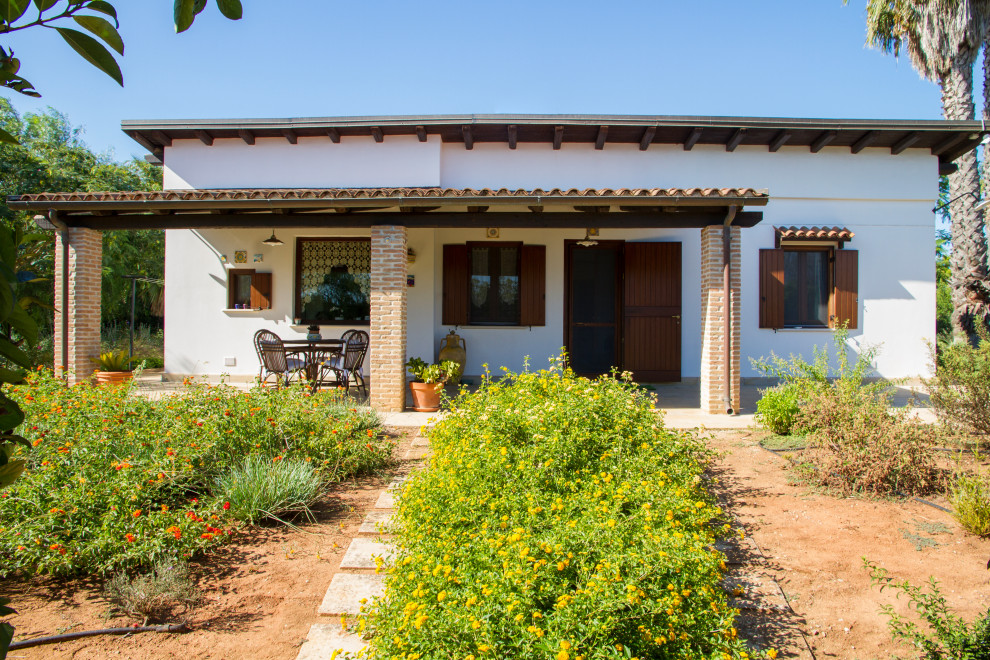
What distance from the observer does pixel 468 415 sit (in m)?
4.20

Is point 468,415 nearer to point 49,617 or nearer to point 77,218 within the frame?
point 49,617

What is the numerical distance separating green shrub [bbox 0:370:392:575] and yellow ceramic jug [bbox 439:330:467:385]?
3.75 metres

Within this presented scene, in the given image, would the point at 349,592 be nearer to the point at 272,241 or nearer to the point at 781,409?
the point at 781,409

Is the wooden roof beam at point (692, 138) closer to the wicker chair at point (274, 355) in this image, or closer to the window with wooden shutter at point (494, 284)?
the window with wooden shutter at point (494, 284)

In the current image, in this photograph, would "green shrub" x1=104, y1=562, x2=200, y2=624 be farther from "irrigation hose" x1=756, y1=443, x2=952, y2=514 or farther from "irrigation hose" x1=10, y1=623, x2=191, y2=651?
"irrigation hose" x1=756, y1=443, x2=952, y2=514

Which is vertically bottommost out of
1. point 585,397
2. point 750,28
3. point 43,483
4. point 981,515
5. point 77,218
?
point 981,515

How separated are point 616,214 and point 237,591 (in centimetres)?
605

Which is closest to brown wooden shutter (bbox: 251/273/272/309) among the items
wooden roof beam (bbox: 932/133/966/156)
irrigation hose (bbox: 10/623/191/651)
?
irrigation hose (bbox: 10/623/191/651)

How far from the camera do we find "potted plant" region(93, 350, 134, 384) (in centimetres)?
805

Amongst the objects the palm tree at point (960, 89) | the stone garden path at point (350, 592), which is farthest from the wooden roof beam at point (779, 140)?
the stone garden path at point (350, 592)

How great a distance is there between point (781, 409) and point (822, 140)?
5.87 m

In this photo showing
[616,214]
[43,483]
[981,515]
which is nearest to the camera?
[43,483]

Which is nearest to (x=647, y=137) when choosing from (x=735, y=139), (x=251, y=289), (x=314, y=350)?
(x=735, y=139)

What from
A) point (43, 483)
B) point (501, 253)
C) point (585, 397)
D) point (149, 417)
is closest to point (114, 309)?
point (501, 253)
